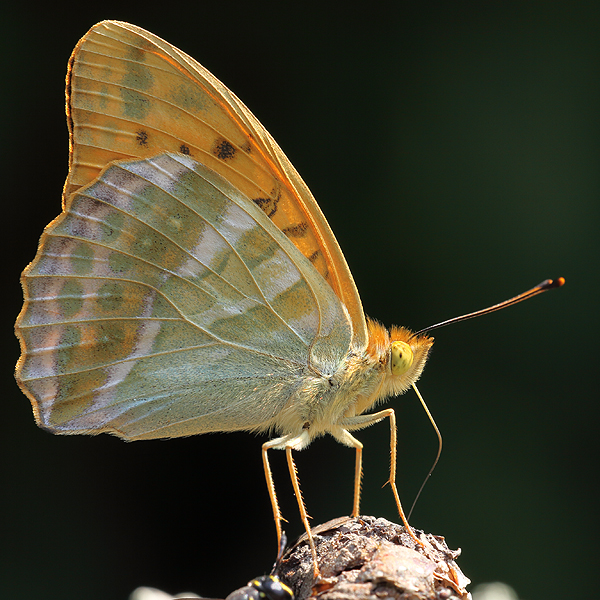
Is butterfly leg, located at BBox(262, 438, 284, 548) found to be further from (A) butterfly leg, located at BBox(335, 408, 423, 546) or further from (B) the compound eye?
(B) the compound eye

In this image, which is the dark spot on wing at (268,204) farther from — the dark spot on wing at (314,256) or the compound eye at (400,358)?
the compound eye at (400,358)

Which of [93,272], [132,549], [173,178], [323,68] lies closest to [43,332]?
[93,272]

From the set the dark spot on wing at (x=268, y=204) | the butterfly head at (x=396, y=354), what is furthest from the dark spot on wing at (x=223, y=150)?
the butterfly head at (x=396, y=354)

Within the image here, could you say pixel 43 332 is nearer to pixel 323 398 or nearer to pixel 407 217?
pixel 323 398

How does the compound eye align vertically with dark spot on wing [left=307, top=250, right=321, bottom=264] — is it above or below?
below

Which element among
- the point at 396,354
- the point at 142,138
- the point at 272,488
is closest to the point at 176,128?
the point at 142,138

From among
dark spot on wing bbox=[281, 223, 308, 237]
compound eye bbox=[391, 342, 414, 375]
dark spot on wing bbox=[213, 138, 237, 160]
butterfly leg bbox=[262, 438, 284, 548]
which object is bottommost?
butterfly leg bbox=[262, 438, 284, 548]

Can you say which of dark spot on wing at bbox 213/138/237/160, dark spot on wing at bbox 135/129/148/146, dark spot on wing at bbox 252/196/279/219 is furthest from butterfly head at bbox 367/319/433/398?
dark spot on wing at bbox 135/129/148/146
